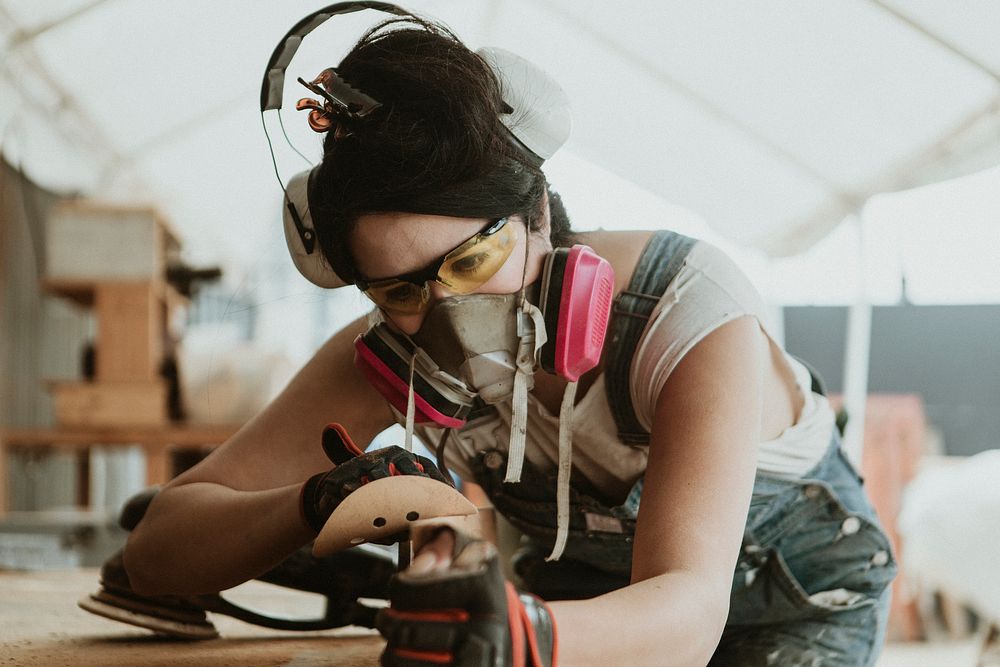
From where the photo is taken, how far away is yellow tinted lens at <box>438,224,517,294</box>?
4.21ft

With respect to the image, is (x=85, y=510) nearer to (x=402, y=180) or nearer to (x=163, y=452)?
(x=163, y=452)

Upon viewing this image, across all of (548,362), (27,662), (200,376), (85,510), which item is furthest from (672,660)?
(85,510)

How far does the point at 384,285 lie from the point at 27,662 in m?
0.76

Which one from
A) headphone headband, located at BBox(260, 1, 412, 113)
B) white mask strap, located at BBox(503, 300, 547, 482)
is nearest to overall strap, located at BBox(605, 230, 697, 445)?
white mask strap, located at BBox(503, 300, 547, 482)

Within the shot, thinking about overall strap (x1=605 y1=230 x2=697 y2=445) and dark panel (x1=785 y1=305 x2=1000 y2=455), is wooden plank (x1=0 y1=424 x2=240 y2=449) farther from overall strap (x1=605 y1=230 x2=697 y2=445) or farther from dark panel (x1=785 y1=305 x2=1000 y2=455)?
dark panel (x1=785 y1=305 x2=1000 y2=455)

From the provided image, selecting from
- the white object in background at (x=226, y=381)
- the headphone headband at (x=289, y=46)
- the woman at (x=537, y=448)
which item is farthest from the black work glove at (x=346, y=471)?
the white object in background at (x=226, y=381)

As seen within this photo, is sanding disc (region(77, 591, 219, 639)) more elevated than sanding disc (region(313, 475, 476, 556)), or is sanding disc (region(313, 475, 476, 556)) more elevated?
sanding disc (region(313, 475, 476, 556))

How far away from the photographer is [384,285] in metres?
1.32

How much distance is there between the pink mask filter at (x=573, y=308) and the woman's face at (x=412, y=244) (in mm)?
58

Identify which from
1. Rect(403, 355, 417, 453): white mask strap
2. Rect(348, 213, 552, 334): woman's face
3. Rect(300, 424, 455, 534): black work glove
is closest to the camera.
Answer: Rect(300, 424, 455, 534): black work glove

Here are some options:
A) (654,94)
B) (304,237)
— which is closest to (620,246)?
(304,237)

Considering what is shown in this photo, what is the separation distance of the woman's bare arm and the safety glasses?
0.35 metres

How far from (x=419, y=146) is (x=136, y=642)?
1.04 metres

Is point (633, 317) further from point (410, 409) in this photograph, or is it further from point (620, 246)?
point (410, 409)
